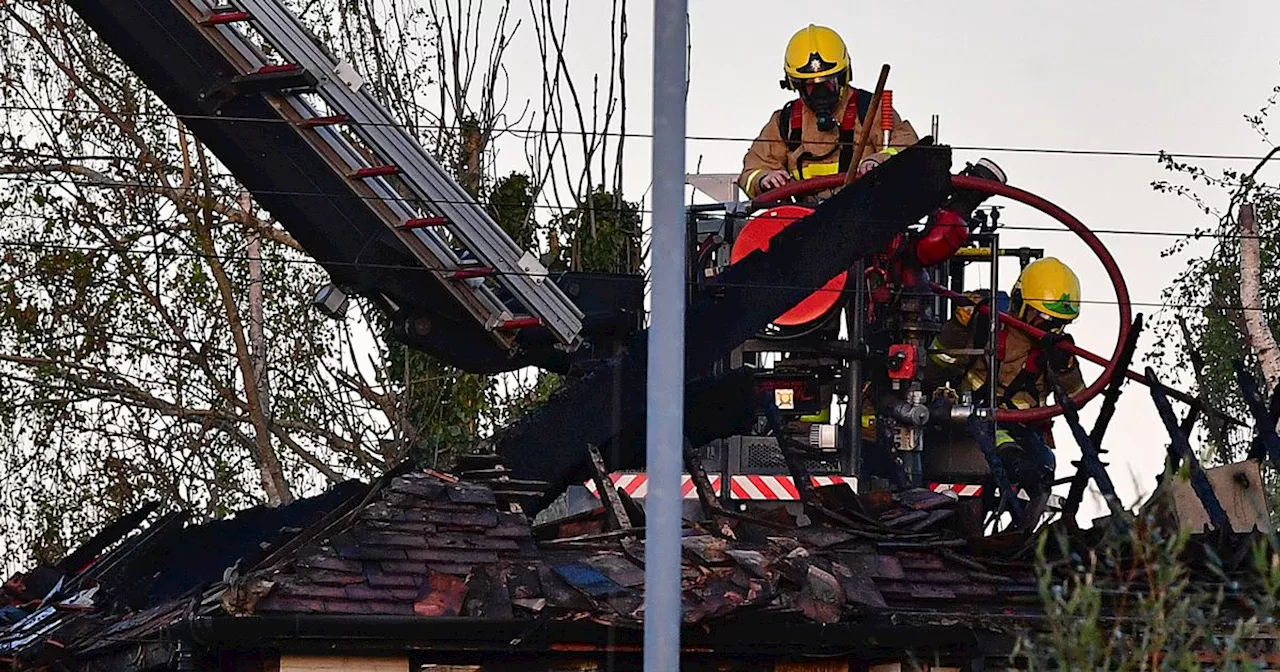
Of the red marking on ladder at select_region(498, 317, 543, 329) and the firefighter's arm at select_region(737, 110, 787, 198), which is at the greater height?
the firefighter's arm at select_region(737, 110, 787, 198)

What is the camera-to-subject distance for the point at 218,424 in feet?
74.9

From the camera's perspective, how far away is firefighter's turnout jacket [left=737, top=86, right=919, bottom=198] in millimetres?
14484

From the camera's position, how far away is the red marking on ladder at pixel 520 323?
11828 millimetres

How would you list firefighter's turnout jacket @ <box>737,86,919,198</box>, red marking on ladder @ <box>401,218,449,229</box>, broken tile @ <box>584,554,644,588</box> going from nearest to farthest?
1. broken tile @ <box>584,554,644,588</box>
2. red marking on ladder @ <box>401,218,449,229</box>
3. firefighter's turnout jacket @ <box>737,86,919,198</box>

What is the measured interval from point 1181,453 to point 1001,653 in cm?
167

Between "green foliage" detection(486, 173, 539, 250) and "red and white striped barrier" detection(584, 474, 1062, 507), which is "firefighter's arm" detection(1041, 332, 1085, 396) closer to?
"red and white striped barrier" detection(584, 474, 1062, 507)

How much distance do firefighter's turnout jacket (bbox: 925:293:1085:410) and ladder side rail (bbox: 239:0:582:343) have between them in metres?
3.59

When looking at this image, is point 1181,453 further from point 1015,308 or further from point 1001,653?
point 1015,308

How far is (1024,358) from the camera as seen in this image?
593 inches

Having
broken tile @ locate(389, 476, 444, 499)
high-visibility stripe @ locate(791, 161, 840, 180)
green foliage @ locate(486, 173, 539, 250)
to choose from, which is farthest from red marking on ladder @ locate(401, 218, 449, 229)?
green foliage @ locate(486, 173, 539, 250)

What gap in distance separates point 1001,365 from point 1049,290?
82 centimetres

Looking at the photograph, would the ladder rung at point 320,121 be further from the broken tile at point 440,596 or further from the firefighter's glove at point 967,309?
the firefighter's glove at point 967,309

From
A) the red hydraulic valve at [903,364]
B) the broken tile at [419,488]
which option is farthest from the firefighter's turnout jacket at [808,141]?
the broken tile at [419,488]

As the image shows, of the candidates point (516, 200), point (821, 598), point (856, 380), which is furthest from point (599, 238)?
point (821, 598)
